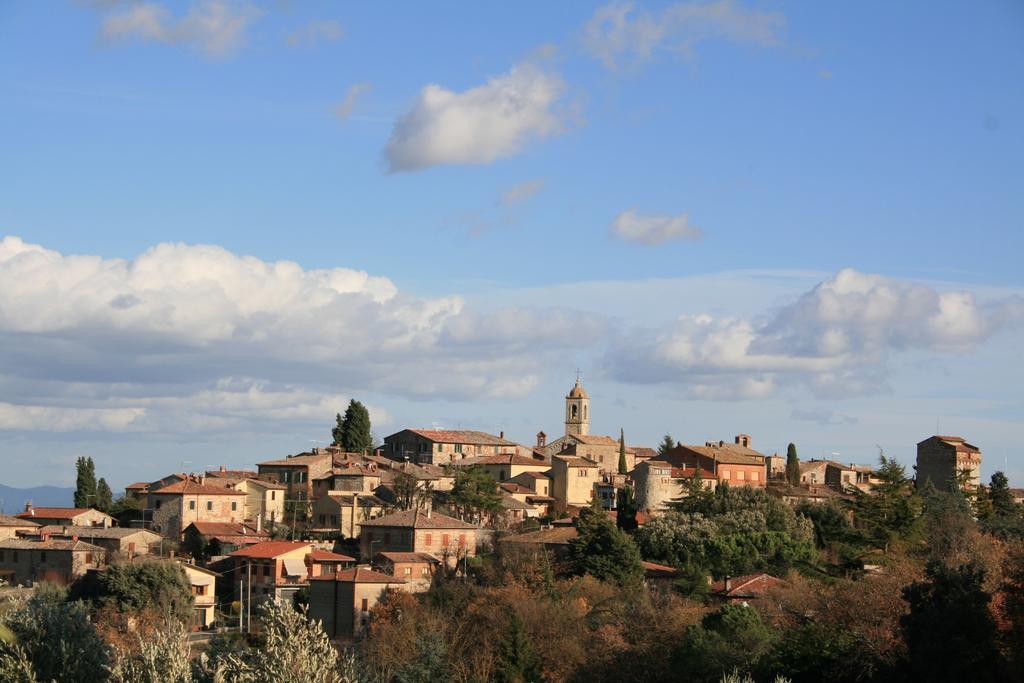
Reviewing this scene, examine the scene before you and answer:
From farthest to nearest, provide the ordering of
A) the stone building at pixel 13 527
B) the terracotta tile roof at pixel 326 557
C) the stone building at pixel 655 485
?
the stone building at pixel 655 485 → the stone building at pixel 13 527 → the terracotta tile roof at pixel 326 557

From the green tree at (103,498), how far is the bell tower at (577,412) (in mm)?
38864

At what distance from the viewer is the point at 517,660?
41.6m

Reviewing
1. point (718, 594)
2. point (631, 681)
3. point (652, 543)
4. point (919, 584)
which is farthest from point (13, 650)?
point (652, 543)

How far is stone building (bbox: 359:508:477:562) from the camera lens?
6125 centimetres

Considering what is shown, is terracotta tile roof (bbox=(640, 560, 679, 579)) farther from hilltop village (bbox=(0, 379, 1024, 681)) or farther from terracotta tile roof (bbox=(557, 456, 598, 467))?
terracotta tile roof (bbox=(557, 456, 598, 467))

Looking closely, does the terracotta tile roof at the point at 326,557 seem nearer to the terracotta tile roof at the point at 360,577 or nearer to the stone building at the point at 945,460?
the terracotta tile roof at the point at 360,577

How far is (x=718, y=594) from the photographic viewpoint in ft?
175

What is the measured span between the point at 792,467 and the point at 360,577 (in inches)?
1468

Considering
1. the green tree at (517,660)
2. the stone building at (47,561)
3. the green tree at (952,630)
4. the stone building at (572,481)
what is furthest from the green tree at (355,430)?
the green tree at (952,630)

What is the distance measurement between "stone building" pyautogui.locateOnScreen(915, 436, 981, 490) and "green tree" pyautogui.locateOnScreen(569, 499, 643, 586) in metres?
25.1

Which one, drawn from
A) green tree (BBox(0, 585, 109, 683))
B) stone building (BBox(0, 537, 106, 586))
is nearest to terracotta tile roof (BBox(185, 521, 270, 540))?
stone building (BBox(0, 537, 106, 586))

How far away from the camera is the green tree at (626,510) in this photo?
6519cm

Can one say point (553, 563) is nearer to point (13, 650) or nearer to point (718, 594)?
point (718, 594)

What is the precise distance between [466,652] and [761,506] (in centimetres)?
2350
